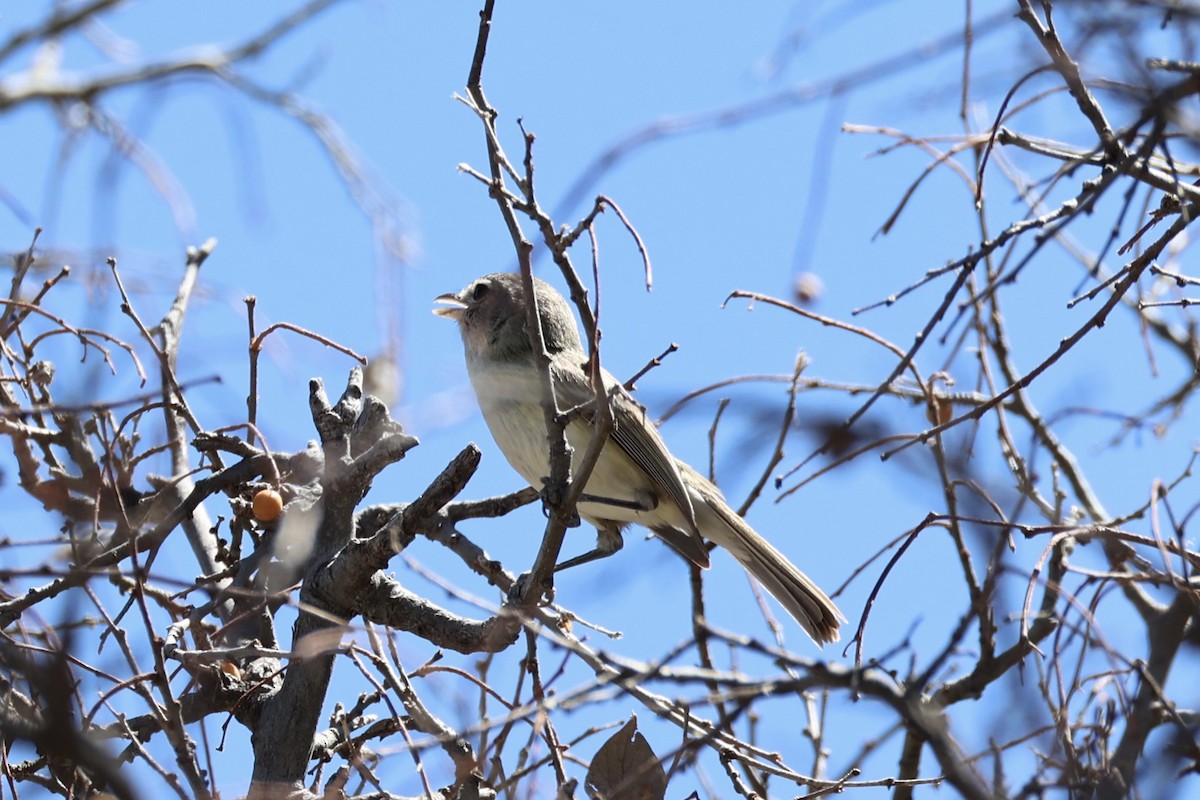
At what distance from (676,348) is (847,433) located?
0.85m

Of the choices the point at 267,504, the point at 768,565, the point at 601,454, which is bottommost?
the point at 267,504

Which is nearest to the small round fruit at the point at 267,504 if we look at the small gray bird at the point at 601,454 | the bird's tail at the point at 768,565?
the small gray bird at the point at 601,454

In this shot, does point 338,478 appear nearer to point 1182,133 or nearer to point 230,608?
point 230,608

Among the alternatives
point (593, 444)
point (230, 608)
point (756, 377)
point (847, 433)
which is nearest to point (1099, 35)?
point (847, 433)

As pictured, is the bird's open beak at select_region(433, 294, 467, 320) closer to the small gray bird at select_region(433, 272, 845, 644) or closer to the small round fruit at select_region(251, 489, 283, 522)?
the small gray bird at select_region(433, 272, 845, 644)

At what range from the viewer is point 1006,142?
130 inches

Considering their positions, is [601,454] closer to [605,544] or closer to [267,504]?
[605,544]

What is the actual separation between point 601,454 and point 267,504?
1.77m

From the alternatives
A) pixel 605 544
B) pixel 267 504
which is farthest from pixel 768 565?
pixel 267 504

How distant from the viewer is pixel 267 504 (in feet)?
12.0

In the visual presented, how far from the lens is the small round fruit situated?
3639 mm

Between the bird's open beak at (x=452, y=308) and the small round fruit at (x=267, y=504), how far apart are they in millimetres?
2033

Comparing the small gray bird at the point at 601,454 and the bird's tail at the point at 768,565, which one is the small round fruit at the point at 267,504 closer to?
the small gray bird at the point at 601,454

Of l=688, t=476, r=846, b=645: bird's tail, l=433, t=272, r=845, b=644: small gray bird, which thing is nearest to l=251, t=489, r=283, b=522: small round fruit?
l=433, t=272, r=845, b=644: small gray bird
